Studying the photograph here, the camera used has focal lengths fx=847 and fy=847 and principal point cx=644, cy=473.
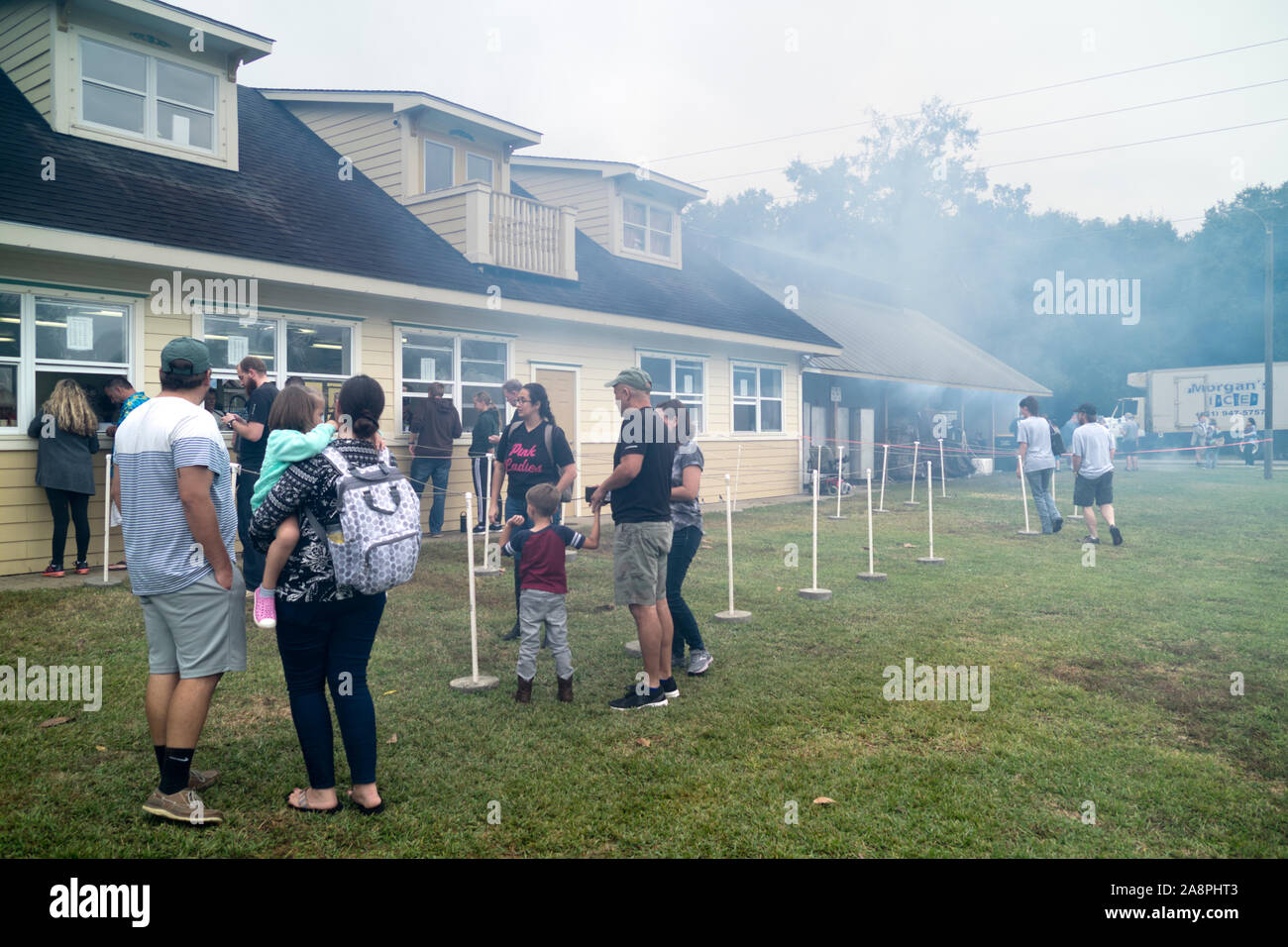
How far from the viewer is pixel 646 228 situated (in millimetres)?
18828

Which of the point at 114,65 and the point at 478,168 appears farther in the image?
the point at 478,168

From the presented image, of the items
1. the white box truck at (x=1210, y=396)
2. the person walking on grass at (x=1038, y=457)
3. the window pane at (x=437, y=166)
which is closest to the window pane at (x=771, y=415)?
the person walking on grass at (x=1038, y=457)

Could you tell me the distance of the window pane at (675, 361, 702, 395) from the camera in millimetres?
16891

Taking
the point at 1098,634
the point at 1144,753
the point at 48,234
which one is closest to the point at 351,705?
the point at 1144,753

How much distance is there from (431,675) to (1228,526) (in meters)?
13.2

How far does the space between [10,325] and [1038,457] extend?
12.8 m

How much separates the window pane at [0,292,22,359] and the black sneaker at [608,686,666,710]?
7390 millimetres

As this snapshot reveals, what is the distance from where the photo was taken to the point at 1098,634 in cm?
662

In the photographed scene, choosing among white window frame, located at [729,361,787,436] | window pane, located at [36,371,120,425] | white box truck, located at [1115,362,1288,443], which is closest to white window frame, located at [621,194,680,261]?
white window frame, located at [729,361,787,436]

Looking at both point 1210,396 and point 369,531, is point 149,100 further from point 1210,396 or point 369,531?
point 1210,396

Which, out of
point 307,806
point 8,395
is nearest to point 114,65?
point 8,395

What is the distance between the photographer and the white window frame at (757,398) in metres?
18.1

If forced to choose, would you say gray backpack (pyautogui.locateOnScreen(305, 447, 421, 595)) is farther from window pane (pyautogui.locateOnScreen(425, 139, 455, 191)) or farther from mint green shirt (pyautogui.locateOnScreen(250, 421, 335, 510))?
window pane (pyautogui.locateOnScreen(425, 139, 455, 191))
